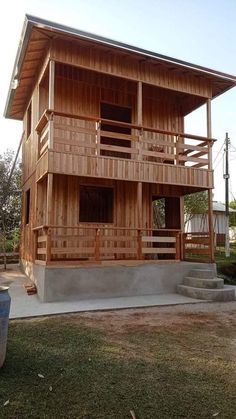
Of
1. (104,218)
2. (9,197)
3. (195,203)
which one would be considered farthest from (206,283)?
(195,203)

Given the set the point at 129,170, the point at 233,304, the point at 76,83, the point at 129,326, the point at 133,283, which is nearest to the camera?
the point at 129,326

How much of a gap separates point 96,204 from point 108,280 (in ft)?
9.91

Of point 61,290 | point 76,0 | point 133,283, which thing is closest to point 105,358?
point 61,290

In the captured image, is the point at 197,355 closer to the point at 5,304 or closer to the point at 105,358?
the point at 105,358

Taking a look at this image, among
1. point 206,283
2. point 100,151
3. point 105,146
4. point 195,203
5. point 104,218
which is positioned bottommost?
point 206,283

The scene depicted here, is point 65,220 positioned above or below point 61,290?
above

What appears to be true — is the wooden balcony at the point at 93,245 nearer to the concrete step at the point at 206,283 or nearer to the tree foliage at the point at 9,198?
the concrete step at the point at 206,283

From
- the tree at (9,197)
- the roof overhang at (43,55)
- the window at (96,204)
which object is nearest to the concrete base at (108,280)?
the window at (96,204)

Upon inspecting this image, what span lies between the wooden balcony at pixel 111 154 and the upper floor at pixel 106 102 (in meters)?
0.03

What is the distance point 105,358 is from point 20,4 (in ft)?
28.5

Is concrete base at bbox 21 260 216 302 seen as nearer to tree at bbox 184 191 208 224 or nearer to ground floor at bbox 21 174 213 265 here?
ground floor at bbox 21 174 213 265

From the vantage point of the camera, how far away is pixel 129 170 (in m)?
9.97

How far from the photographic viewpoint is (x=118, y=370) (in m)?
4.04

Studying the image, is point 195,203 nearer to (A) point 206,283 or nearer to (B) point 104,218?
(B) point 104,218
